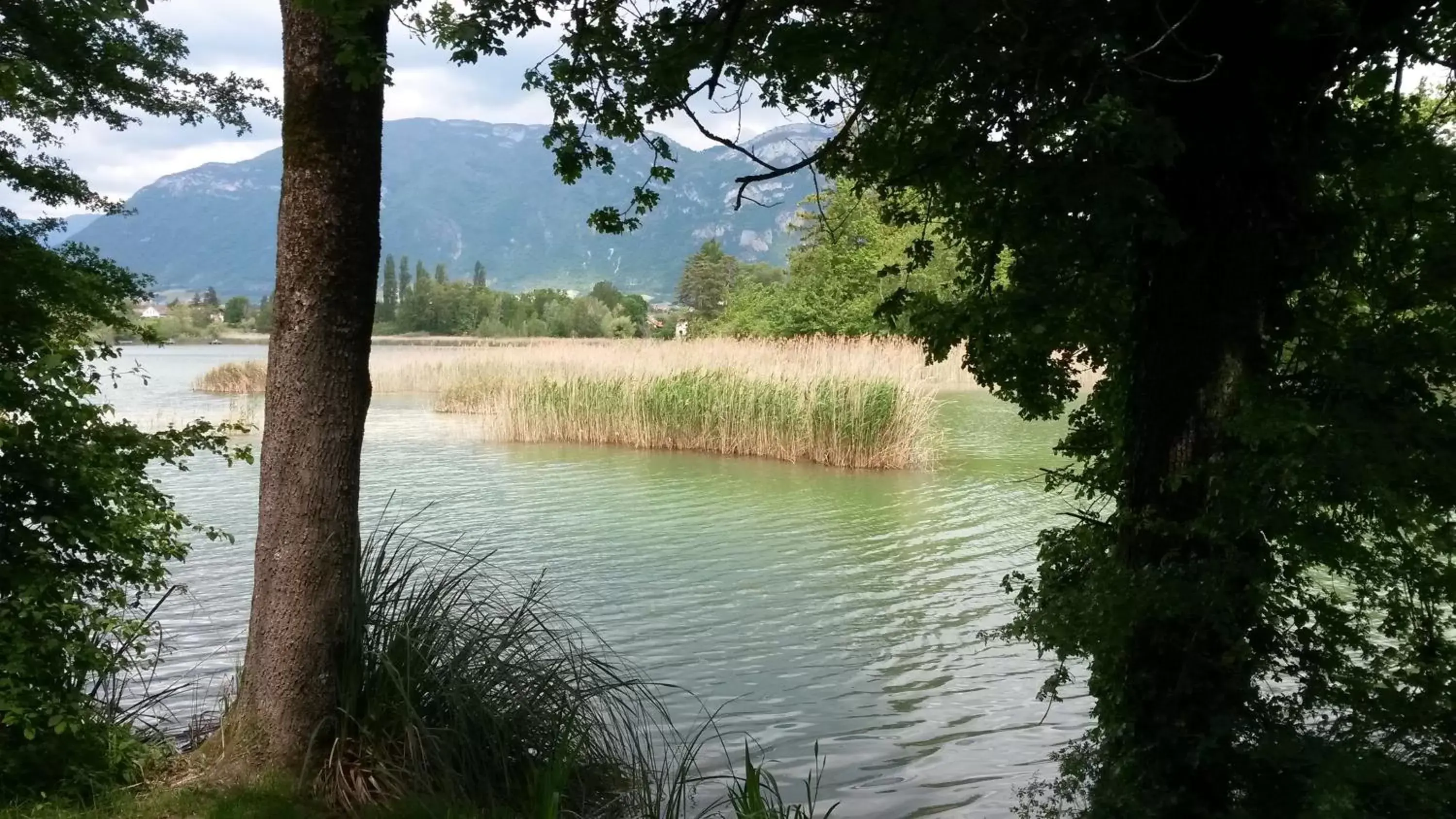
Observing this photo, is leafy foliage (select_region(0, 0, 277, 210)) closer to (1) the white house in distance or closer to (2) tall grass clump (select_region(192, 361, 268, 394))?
(1) the white house in distance

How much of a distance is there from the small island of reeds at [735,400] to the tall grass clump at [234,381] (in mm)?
10532

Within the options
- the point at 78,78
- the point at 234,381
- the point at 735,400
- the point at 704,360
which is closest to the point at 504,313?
the point at 234,381

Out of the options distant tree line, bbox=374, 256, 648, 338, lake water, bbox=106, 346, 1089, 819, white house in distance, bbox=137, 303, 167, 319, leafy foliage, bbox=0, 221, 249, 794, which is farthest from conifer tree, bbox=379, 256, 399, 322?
leafy foliage, bbox=0, 221, 249, 794

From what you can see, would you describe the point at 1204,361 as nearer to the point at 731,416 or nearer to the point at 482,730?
the point at 482,730

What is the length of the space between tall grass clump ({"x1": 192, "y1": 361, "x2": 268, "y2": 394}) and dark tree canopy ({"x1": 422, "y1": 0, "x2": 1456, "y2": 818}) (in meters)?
26.4

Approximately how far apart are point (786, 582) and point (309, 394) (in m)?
5.21

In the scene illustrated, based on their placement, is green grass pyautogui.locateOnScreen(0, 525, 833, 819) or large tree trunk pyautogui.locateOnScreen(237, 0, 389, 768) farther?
large tree trunk pyautogui.locateOnScreen(237, 0, 389, 768)

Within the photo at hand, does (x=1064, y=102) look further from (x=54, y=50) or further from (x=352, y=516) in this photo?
(x=54, y=50)

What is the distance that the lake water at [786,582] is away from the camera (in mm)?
5215

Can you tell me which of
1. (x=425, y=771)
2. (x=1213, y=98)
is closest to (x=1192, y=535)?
(x=1213, y=98)

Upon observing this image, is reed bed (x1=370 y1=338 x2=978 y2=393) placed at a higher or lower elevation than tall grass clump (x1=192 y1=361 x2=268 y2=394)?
higher

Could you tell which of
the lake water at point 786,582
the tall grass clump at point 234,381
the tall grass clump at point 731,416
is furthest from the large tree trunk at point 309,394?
the tall grass clump at point 234,381

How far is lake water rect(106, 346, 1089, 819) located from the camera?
5.21 meters

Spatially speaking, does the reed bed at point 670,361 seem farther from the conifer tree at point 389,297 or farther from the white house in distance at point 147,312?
the conifer tree at point 389,297
